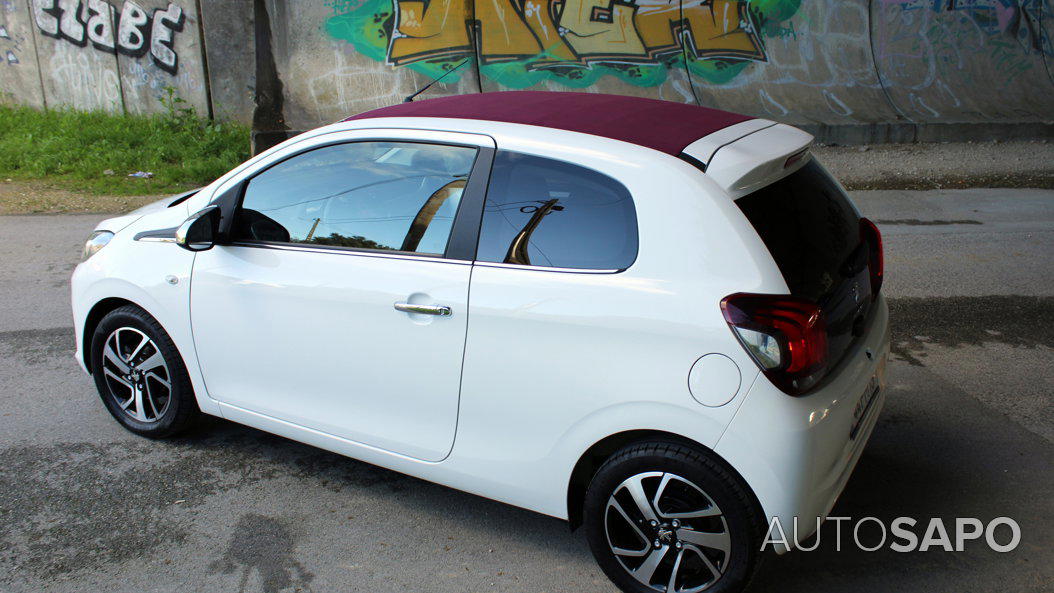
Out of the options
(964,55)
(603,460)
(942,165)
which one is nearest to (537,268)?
(603,460)

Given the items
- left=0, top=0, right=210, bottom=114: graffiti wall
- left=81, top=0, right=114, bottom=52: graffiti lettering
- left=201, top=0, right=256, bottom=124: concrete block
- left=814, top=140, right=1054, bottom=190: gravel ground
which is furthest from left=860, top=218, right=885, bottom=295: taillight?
left=81, top=0, right=114, bottom=52: graffiti lettering

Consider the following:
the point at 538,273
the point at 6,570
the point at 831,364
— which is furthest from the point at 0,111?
the point at 831,364

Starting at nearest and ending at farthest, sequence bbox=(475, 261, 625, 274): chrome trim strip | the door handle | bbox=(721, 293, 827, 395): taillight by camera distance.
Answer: bbox=(721, 293, 827, 395): taillight → bbox=(475, 261, 625, 274): chrome trim strip → the door handle

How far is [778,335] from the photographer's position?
2668mm

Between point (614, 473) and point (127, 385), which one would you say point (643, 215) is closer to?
point (614, 473)

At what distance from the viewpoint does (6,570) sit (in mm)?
3252

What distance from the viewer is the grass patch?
10344 millimetres

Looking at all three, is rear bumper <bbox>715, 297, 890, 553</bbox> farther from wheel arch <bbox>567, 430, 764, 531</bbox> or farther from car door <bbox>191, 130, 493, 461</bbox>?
car door <bbox>191, 130, 493, 461</bbox>

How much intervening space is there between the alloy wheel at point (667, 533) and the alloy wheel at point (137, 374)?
230 centimetres

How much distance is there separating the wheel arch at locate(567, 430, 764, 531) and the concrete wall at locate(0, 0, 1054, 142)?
33.0ft

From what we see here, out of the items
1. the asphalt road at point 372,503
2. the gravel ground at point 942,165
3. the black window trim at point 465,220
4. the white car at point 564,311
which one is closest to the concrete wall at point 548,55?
the gravel ground at point 942,165

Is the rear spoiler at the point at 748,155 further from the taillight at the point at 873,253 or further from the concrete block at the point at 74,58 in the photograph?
the concrete block at the point at 74,58

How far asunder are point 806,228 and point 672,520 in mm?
1138

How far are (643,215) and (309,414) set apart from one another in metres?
1.70
